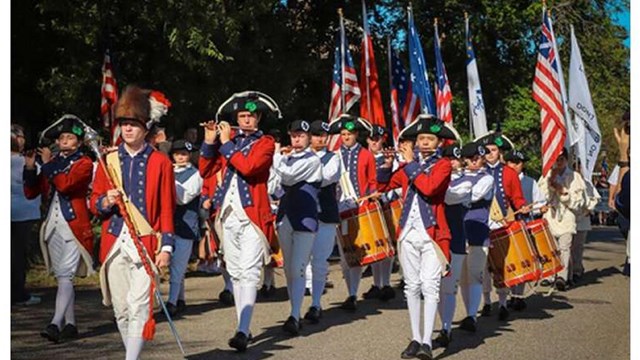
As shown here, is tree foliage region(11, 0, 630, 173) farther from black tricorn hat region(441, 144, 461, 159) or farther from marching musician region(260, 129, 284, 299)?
marching musician region(260, 129, 284, 299)

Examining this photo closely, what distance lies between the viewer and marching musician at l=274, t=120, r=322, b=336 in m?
10.3

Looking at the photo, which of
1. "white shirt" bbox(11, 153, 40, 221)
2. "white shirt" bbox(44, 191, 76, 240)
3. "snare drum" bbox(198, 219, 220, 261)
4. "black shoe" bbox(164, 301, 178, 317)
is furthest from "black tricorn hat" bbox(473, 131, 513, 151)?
"white shirt" bbox(11, 153, 40, 221)

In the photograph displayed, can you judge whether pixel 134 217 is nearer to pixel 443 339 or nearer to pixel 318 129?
pixel 443 339

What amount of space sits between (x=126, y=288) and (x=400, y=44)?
22585 mm

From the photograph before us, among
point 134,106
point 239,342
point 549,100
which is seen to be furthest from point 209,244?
point 134,106

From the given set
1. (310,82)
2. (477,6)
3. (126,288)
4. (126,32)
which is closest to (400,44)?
(477,6)

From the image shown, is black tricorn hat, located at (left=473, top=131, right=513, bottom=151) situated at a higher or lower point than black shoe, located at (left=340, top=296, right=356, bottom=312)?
higher

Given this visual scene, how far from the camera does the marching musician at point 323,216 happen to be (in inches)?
437

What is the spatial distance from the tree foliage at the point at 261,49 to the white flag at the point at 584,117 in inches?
230

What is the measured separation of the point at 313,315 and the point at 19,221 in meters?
3.88

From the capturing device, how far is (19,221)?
12125 mm

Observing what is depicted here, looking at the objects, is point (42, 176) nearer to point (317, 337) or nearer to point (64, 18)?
point (317, 337)

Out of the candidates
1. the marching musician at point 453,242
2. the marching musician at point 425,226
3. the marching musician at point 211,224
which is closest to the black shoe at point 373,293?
the marching musician at point 211,224

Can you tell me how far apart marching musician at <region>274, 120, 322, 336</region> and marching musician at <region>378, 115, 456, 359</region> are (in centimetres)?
150
